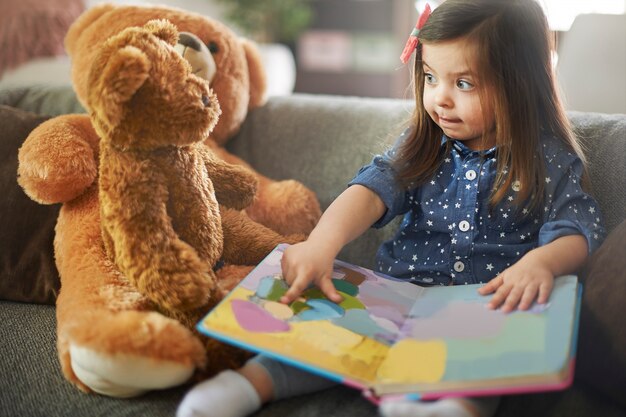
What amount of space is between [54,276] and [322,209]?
1.60 feet

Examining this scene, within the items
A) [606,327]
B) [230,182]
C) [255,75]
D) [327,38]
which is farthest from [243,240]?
[327,38]

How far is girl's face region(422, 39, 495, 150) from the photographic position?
92 cm

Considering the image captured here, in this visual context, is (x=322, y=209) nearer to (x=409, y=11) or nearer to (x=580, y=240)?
(x=580, y=240)

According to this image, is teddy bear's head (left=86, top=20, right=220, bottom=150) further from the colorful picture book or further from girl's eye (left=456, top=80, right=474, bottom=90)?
girl's eye (left=456, top=80, right=474, bottom=90)

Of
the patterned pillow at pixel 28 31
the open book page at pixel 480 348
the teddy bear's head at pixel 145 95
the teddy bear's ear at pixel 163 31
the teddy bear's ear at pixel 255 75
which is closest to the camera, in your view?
the open book page at pixel 480 348

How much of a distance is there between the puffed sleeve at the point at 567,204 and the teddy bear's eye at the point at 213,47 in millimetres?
607

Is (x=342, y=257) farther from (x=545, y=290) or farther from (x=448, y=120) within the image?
(x=545, y=290)

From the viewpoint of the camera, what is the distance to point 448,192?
3.35 feet

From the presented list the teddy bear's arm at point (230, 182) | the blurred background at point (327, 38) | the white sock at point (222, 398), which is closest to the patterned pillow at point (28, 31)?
the blurred background at point (327, 38)

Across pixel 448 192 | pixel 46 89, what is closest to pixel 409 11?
pixel 46 89

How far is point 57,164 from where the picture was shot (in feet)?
3.20

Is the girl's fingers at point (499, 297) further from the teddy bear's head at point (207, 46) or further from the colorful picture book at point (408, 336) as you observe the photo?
the teddy bear's head at point (207, 46)

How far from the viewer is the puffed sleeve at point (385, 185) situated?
40.4 inches

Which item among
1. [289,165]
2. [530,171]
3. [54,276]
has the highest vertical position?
[530,171]
